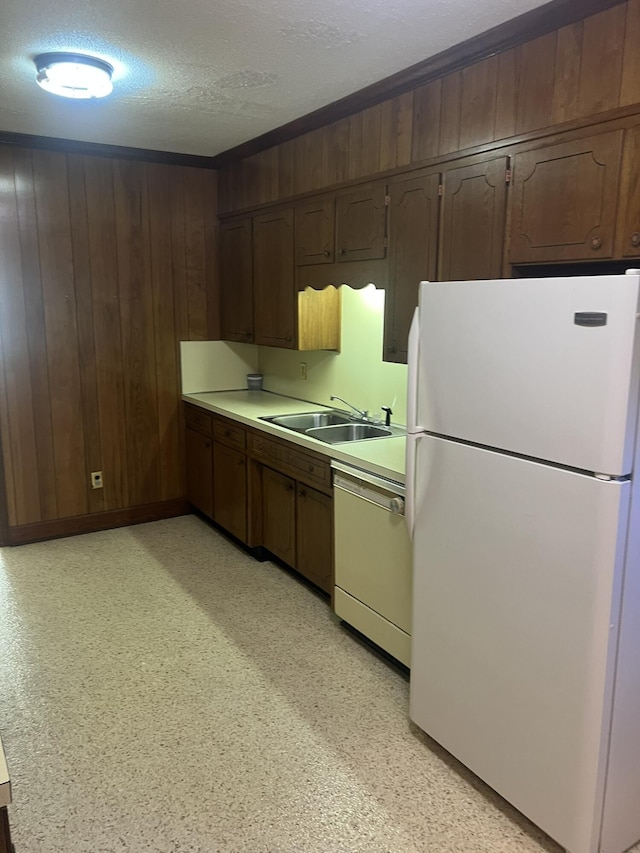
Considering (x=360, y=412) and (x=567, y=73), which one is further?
(x=360, y=412)

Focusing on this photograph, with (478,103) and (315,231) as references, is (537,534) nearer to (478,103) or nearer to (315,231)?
(478,103)

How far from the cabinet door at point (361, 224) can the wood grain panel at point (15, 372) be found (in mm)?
2081

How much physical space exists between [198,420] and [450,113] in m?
2.66

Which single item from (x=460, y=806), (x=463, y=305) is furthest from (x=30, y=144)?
(x=460, y=806)

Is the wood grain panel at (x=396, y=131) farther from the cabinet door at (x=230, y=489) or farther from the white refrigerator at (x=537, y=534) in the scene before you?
the cabinet door at (x=230, y=489)

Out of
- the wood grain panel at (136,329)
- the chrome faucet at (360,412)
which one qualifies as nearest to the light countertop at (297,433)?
the chrome faucet at (360,412)

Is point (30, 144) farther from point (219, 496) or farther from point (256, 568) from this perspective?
point (256, 568)

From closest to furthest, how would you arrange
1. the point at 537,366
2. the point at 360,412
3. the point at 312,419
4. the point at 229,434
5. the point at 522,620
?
the point at 537,366 → the point at 522,620 → the point at 360,412 → the point at 312,419 → the point at 229,434

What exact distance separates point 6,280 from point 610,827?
403 cm

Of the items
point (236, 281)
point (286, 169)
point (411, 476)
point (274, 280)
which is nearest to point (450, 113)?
point (286, 169)

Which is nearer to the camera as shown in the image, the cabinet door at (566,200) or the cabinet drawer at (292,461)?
the cabinet door at (566,200)

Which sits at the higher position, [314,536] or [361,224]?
[361,224]

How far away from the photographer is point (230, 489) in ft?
13.4

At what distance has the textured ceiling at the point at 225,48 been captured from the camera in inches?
83.9
